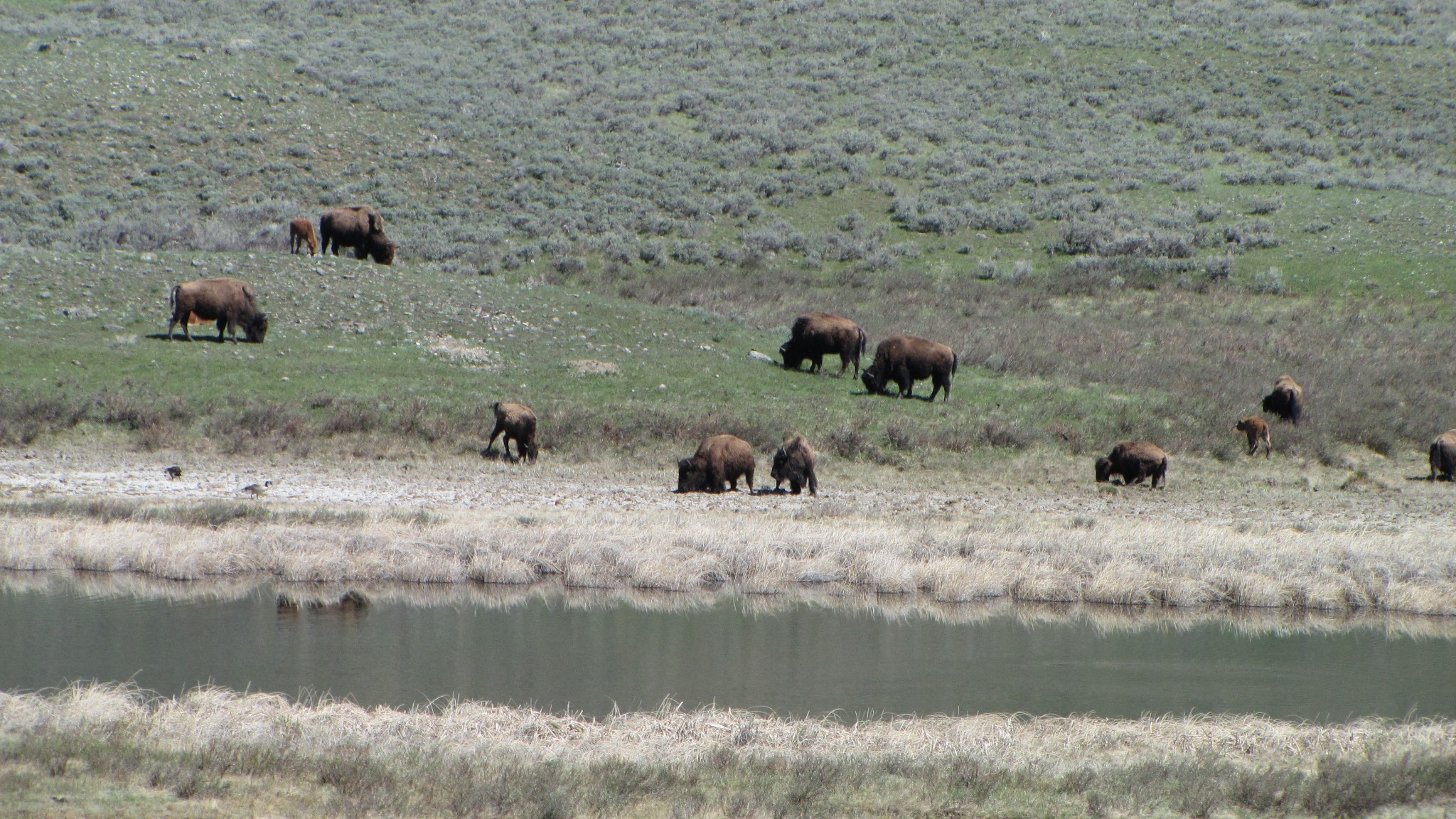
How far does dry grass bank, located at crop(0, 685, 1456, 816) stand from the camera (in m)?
8.95

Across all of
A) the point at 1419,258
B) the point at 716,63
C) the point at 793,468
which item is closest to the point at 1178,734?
the point at 793,468

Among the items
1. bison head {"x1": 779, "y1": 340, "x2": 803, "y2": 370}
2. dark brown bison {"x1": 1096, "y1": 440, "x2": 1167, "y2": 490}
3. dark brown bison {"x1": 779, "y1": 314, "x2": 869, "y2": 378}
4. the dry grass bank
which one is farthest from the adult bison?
the dry grass bank

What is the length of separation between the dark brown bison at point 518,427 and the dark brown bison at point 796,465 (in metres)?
4.46

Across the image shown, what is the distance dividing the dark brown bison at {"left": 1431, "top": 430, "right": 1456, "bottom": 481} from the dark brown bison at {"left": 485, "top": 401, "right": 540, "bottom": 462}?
1852 cm

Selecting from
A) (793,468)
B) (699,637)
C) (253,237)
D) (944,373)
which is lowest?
(699,637)

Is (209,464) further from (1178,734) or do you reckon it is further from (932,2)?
(932,2)

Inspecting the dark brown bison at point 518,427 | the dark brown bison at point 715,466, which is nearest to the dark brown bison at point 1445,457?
the dark brown bison at point 715,466

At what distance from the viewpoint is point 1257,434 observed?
1093 inches

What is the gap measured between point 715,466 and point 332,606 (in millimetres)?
8041

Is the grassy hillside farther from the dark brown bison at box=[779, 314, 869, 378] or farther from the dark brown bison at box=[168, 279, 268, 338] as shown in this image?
the dark brown bison at box=[779, 314, 869, 378]

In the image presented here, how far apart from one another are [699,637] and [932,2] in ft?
231

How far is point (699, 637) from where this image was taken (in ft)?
50.5

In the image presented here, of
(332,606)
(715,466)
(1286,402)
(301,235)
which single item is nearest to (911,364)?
(715,466)

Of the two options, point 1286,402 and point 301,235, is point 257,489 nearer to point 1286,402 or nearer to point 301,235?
point 301,235
